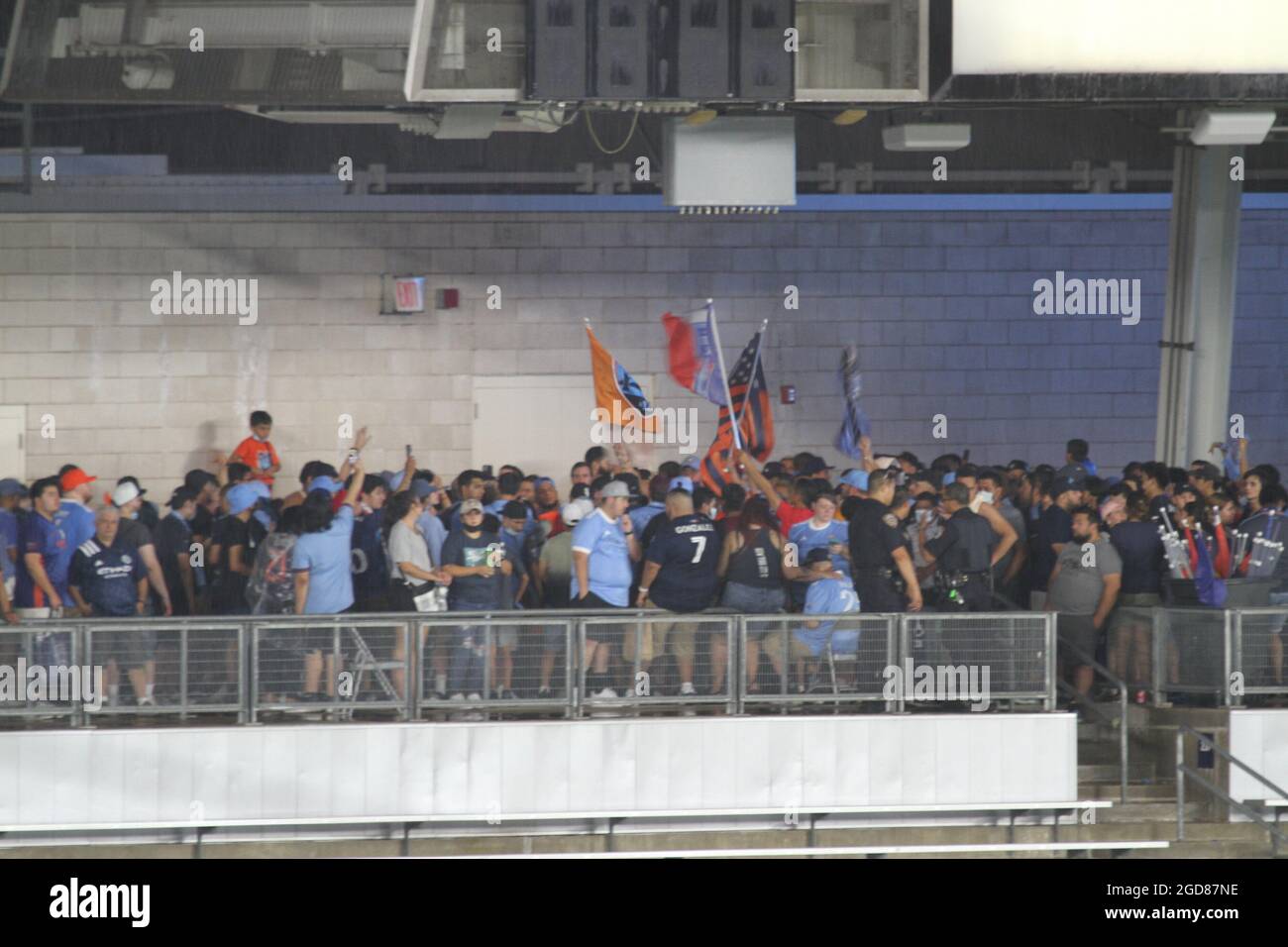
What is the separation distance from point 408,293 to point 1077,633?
30.7 feet

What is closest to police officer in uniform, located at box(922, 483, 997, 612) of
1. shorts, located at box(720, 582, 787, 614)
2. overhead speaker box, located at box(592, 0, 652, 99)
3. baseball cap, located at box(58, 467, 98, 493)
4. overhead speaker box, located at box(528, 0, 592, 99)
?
shorts, located at box(720, 582, 787, 614)

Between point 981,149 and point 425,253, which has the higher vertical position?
point 981,149

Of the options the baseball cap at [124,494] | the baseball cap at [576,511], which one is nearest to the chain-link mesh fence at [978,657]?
the baseball cap at [576,511]

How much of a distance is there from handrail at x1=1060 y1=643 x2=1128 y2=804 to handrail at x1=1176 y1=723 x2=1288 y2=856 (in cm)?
38

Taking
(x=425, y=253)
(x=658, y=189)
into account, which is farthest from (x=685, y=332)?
(x=425, y=253)

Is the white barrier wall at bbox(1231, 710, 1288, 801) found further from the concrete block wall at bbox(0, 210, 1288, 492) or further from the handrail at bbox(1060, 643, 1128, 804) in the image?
the concrete block wall at bbox(0, 210, 1288, 492)

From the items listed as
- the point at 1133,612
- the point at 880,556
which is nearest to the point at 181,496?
the point at 880,556

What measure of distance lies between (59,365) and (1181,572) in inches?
491

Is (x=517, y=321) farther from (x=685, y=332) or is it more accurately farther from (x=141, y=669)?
(x=141, y=669)

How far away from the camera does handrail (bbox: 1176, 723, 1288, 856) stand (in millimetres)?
12844

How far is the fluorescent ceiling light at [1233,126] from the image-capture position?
1443 centimetres

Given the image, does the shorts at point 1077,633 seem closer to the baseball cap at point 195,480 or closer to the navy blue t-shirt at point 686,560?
the navy blue t-shirt at point 686,560

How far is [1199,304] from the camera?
686 inches

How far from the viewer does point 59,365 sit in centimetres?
2019
